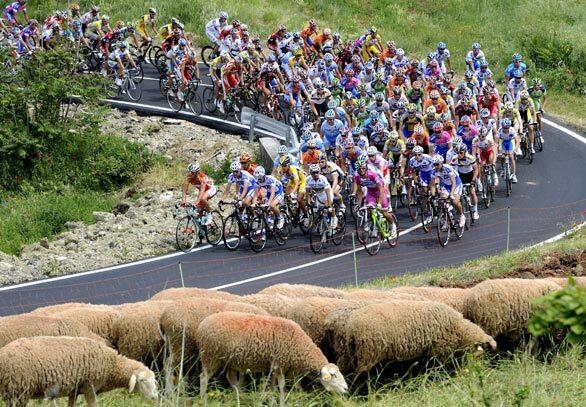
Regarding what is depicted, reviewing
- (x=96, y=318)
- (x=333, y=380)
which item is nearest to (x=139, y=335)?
(x=96, y=318)

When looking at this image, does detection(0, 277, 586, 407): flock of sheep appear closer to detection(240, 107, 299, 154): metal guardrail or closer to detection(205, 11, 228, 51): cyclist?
detection(240, 107, 299, 154): metal guardrail

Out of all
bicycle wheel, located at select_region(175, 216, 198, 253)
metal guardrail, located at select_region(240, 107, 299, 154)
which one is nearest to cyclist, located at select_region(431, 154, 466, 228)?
metal guardrail, located at select_region(240, 107, 299, 154)

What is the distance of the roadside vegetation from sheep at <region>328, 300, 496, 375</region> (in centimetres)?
1641

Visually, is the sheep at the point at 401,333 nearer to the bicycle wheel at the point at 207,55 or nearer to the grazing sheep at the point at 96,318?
the grazing sheep at the point at 96,318

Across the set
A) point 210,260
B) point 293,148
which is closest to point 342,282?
point 210,260

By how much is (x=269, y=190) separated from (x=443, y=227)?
12.6 ft

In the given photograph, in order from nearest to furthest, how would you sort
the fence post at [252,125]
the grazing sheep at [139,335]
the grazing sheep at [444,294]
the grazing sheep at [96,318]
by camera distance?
1. the grazing sheep at [139,335]
2. the grazing sheep at [96,318]
3. the grazing sheep at [444,294]
4. the fence post at [252,125]

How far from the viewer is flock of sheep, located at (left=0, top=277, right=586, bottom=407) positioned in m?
12.4

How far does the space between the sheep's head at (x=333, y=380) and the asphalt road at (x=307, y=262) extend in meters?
8.01

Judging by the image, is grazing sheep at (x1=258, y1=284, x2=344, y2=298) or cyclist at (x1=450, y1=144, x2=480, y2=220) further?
cyclist at (x1=450, y1=144, x2=480, y2=220)

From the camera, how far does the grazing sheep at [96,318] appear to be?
1412 cm

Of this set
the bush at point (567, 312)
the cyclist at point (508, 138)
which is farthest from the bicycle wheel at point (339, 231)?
the bush at point (567, 312)

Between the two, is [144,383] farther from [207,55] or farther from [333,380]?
[207,55]

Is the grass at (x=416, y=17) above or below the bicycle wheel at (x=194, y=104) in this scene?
above
